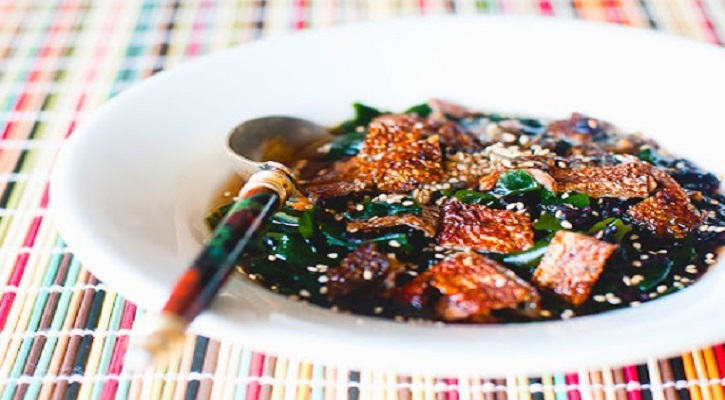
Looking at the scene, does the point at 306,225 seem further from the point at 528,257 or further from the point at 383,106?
the point at 383,106

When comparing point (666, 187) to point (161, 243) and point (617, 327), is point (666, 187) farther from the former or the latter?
point (161, 243)

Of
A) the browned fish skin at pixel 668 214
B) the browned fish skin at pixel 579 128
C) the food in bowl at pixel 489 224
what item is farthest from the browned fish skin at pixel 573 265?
the browned fish skin at pixel 579 128

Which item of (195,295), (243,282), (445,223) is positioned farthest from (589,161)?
(195,295)

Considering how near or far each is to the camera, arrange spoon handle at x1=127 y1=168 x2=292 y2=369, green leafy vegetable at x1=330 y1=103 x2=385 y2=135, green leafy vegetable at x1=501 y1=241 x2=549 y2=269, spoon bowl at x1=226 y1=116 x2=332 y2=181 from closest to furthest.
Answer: spoon handle at x1=127 y1=168 x2=292 y2=369
green leafy vegetable at x1=501 y1=241 x2=549 y2=269
spoon bowl at x1=226 y1=116 x2=332 y2=181
green leafy vegetable at x1=330 y1=103 x2=385 y2=135

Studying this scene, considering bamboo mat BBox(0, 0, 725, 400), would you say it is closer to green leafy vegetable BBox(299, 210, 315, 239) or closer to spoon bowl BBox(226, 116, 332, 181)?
green leafy vegetable BBox(299, 210, 315, 239)

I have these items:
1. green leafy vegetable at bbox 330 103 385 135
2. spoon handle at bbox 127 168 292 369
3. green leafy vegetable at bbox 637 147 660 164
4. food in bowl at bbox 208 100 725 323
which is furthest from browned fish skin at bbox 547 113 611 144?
spoon handle at bbox 127 168 292 369

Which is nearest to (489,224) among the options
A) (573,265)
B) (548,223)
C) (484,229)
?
(484,229)

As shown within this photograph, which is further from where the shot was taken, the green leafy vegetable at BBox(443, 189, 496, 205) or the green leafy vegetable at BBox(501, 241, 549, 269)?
the green leafy vegetable at BBox(443, 189, 496, 205)
